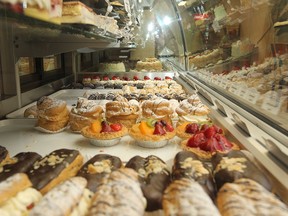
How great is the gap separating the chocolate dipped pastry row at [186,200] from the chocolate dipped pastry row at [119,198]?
0.09 m

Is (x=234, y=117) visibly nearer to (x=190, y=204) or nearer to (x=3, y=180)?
(x=190, y=204)

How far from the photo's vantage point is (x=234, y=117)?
6.61 ft

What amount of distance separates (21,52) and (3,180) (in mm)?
2113

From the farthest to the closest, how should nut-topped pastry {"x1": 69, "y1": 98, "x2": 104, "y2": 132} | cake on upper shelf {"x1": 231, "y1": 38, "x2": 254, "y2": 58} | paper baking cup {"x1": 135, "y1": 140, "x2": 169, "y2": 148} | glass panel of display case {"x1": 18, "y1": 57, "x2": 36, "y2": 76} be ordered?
1. glass panel of display case {"x1": 18, "y1": 57, "x2": 36, "y2": 76}
2. cake on upper shelf {"x1": 231, "y1": 38, "x2": 254, "y2": 58}
3. nut-topped pastry {"x1": 69, "y1": 98, "x2": 104, "y2": 132}
4. paper baking cup {"x1": 135, "y1": 140, "x2": 169, "y2": 148}

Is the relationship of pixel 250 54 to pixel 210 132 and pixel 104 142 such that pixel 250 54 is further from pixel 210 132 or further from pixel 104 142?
pixel 104 142

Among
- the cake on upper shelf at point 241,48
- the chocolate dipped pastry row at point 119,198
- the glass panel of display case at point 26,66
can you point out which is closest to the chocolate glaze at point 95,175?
the chocolate dipped pastry row at point 119,198

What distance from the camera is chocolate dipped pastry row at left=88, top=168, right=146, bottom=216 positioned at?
921 millimetres

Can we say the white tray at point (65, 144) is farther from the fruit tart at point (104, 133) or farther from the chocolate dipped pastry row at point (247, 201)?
the chocolate dipped pastry row at point (247, 201)

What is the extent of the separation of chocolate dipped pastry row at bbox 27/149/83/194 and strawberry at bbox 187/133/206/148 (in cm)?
64

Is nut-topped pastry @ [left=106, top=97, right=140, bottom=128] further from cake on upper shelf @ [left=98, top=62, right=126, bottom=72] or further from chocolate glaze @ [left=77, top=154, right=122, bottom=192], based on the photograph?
cake on upper shelf @ [left=98, top=62, right=126, bottom=72]

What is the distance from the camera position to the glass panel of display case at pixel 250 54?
179 centimetres

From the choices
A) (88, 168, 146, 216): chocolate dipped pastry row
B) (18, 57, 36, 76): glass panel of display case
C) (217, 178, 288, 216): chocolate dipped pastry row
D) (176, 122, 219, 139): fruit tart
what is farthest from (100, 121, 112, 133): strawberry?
(18, 57, 36, 76): glass panel of display case

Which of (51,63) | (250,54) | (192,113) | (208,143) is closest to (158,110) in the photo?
(192,113)

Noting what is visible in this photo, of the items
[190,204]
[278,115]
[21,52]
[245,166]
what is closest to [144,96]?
[21,52]
